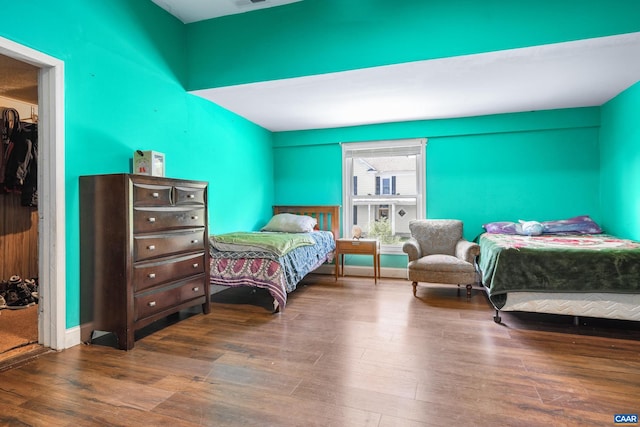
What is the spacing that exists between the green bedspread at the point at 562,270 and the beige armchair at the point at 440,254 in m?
0.66

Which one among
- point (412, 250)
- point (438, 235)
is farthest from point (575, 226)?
point (412, 250)

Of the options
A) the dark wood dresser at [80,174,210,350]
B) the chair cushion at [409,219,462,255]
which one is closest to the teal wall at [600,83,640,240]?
the chair cushion at [409,219,462,255]

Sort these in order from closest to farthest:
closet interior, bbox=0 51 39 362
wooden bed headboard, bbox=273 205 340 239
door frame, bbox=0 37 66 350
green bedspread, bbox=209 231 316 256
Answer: door frame, bbox=0 37 66 350
closet interior, bbox=0 51 39 362
green bedspread, bbox=209 231 316 256
wooden bed headboard, bbox=273 205 340 239

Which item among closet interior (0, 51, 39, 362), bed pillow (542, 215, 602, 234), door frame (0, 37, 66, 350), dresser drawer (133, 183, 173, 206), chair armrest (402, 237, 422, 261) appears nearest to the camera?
door frame (0, 37, 66, 350)

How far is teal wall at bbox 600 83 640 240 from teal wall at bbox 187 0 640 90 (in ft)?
5.26

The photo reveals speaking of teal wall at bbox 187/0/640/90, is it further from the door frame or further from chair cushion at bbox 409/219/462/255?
chair cushion at bbox 409/219/462/255

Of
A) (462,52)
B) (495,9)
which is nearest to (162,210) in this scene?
(462,52)

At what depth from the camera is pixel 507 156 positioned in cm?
457

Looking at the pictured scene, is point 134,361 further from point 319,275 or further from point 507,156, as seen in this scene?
point 507,156

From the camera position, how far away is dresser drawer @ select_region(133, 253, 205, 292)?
244 centimetres

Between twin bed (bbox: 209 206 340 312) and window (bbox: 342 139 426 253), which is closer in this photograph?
twin bed (bbox: 209 206 340 312)

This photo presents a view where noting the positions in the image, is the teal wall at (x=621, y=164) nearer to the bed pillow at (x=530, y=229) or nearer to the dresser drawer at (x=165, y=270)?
the bed pillow at (x=530, y=229)

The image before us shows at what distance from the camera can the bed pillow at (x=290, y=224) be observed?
4.59m

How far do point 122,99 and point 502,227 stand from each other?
438 cm
